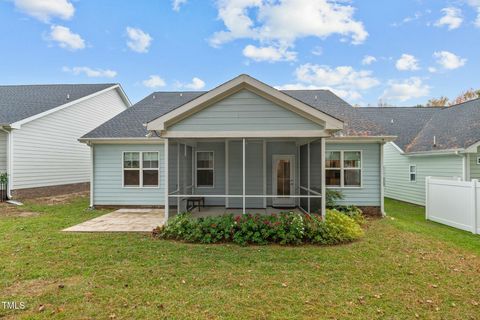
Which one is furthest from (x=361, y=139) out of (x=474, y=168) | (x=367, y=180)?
(x=474, y=168)

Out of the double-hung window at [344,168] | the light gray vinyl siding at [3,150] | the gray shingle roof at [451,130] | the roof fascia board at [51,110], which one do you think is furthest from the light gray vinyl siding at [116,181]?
the gray shingle roof at [451,130]

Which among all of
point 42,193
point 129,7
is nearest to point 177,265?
point 42,193

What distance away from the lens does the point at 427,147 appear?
12609mm

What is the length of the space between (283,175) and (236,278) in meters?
6.34

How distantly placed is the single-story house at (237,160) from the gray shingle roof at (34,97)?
17.9ft

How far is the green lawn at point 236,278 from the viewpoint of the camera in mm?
3643

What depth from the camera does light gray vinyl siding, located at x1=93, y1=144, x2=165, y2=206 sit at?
11031mm

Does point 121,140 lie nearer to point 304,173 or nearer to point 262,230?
point 262,230

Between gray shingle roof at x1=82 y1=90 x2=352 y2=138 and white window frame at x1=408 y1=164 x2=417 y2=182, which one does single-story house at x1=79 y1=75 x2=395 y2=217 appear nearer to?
gray shingle roof at x1=82 y1=90 x2=352 y2=138

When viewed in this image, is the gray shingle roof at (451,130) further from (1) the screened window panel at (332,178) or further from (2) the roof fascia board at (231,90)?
(2) the roof fascia board at (231,90)

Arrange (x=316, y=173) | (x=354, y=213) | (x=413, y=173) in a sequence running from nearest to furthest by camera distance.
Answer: (x=316, y=173) < (x=354, y=213) < (x=413, y=173)

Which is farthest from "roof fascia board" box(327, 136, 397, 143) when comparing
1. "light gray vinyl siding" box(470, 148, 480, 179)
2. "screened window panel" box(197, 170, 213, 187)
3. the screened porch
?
"screened window panel" box(197, 170, 213, 187)

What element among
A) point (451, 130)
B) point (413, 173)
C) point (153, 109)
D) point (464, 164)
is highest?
point (153, 109)

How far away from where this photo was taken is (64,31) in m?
18.4
